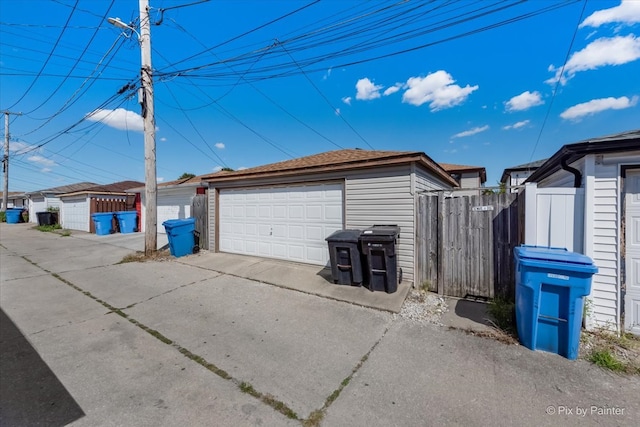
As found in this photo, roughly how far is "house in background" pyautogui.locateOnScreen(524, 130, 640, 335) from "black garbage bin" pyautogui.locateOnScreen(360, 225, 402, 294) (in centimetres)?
242

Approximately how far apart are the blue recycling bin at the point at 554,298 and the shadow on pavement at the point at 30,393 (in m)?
4.49

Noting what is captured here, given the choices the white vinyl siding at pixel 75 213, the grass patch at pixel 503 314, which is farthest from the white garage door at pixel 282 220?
the white vinyl siding at pixel 75 213

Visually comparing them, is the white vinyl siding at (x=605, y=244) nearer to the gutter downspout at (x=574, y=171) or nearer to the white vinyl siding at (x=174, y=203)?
the gutter downspout at (x=574, y=171)

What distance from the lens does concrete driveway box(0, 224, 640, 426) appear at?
2.23 m

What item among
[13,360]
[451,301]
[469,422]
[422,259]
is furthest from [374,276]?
[13,360]

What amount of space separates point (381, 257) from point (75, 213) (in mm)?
21489

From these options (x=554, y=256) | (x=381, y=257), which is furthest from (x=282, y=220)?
(x=554, y=256)

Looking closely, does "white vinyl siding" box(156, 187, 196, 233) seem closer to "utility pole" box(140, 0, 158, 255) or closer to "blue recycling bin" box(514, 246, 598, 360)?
"utility pole" box(140, 0, 158, 255)

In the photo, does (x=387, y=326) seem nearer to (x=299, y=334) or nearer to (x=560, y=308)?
(x=299, y=334)

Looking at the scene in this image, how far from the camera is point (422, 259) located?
5.24 metres

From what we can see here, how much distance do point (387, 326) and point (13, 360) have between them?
4.41 metres

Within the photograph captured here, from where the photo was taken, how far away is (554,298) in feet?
9.91

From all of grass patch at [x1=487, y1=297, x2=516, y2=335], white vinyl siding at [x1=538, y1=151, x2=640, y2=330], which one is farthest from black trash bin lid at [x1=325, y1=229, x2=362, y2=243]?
white vinyl siding at [x1=538, y1=151, x2=640, y2=330]

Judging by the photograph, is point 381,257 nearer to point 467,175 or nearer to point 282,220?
point 282,220
